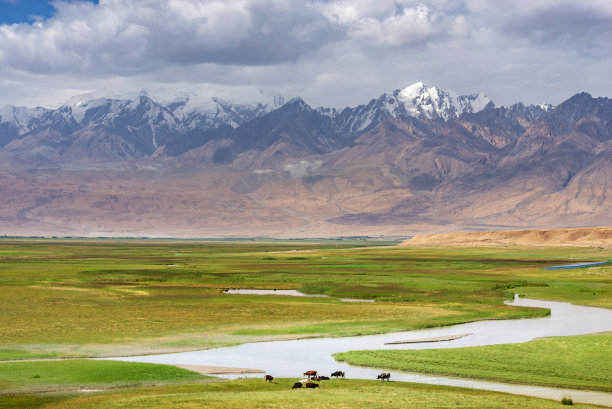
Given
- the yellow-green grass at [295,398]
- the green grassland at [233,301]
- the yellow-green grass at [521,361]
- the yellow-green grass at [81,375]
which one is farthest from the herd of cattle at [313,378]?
the green grassland at [233,301]

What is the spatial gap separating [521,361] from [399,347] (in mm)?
8934

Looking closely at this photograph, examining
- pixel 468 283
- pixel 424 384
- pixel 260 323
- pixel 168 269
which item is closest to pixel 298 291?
pixel 468 283

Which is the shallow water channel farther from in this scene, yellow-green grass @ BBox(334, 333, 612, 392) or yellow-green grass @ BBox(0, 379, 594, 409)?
yellow-green grass @ BBox(0, 379, 594, 409)

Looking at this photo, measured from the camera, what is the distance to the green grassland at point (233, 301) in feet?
176

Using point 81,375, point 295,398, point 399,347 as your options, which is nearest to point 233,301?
point 399,347

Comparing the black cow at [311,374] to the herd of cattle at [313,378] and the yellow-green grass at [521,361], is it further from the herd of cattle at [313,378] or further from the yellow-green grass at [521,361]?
the yellow-green grass at [521,361]

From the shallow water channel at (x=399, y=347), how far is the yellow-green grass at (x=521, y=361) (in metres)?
0.96

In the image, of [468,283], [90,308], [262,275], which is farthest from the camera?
[262,275]

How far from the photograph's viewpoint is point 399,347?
50.3 m

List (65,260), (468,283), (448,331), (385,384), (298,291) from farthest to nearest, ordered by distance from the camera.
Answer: (65,260), (468,283), (298,291), (448,331), (385,384)

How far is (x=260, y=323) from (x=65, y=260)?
9854 centimetres

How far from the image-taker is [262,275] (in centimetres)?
11288

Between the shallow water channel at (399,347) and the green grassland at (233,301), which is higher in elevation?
the green grassland at (233,301)

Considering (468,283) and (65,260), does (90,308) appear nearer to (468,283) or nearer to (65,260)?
(468,283)
